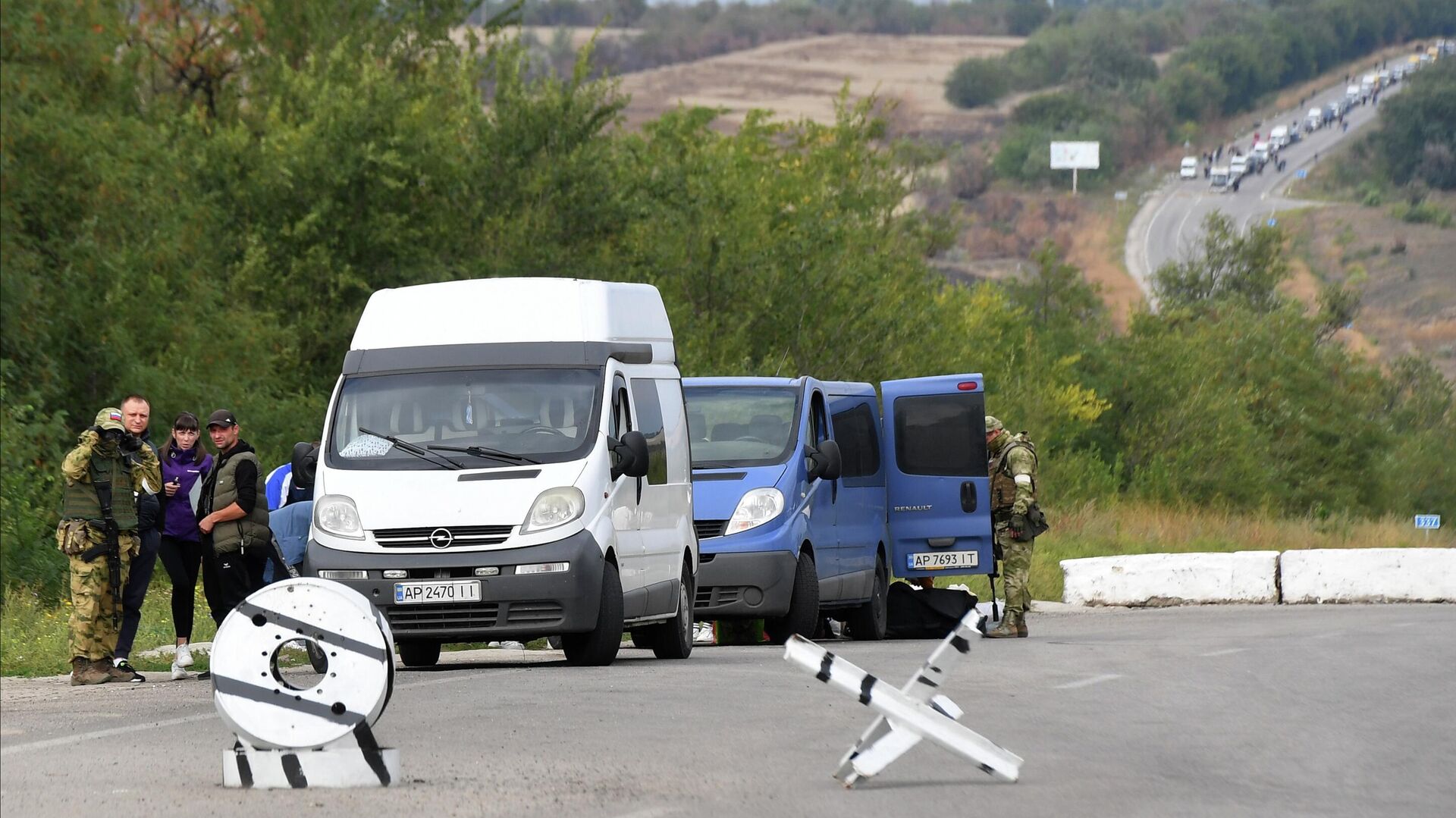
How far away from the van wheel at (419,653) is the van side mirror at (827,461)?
12.5 ft

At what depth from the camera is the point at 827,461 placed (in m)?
17.7

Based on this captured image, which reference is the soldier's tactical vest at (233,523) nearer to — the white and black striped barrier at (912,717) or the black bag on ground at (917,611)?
the white and black striped barrier at (912,717)

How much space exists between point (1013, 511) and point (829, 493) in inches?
67.8

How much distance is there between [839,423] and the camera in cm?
1945

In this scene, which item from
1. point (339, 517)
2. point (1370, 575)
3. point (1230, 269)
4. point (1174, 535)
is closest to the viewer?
point (339, 517)

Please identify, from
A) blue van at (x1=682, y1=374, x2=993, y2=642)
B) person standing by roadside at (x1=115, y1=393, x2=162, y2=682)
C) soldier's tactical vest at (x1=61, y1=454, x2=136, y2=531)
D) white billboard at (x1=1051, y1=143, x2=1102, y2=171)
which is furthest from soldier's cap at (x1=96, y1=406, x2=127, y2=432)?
white billboard at (x1=1051, y1=143, x2=1102, y2=171)

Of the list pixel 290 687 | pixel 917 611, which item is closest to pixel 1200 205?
pixel 917 611

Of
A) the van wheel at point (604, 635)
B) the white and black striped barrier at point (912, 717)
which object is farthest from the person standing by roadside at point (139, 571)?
the white and black striped barrier at point (912, 717)

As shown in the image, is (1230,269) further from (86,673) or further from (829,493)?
(86,673)

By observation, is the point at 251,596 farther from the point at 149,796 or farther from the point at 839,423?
the point at 839,423

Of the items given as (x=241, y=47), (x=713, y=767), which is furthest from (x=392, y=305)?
(x=241, y=47)

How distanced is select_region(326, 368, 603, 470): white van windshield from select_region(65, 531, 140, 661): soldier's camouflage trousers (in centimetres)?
169

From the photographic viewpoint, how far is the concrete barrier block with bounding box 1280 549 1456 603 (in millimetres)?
27625

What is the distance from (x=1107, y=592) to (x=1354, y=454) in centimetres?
3845
